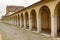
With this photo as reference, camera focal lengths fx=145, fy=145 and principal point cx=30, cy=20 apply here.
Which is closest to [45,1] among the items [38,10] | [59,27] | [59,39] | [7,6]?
[38,10]

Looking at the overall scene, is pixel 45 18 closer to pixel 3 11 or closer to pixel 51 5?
pixel 51 5

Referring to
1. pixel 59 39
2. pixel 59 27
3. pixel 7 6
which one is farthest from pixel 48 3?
pixel 7 6

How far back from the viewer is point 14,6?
203ft

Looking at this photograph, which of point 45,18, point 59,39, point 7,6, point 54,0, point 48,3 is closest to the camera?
point 59,39

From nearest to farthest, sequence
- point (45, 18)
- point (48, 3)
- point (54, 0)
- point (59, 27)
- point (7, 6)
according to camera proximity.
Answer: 1. point (54, 0)
2. point (48, 3)
3. point (59, 27)
4. point (45, 18)
5. point (7, 6)

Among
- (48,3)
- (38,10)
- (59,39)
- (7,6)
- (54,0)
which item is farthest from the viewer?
(7,6)

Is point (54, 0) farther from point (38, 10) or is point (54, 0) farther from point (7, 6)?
point (7, 6)

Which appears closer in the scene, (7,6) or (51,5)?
(51,5)

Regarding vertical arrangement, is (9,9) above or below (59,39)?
above

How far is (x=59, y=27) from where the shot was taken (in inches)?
672

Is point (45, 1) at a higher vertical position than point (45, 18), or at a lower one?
higher

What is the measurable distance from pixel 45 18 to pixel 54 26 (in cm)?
859

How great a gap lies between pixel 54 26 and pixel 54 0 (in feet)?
6.90

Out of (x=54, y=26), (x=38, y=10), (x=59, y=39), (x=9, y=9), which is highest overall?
(x=9, y=9)
